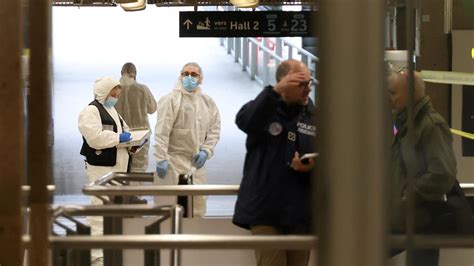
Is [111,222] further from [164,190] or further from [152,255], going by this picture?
[152,255]

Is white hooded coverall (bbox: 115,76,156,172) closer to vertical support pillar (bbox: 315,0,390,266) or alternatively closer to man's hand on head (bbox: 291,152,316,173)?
man's hand on head (bbox: 291,152,316,173)

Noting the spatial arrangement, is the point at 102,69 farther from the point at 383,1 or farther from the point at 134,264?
the point at 383,1

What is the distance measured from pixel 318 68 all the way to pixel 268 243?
4.07 feet

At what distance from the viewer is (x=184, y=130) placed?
7.38 m

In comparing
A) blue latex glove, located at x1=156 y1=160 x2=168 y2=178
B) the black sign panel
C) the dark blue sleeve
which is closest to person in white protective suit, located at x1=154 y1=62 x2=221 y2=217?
blue latex glove, located at x1=156 y1=160 x2=168 y2=178

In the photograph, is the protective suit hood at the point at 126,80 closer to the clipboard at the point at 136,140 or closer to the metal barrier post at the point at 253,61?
the clipboard at the point at 136,140

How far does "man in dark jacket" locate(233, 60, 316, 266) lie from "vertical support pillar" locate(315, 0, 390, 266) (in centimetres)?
289

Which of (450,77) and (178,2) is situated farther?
(178,2)

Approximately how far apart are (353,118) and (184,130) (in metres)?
6.28

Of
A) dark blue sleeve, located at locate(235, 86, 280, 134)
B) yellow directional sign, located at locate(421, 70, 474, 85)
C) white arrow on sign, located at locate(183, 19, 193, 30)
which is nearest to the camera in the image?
dark blue sleeve, located at locate(235, 86, 280, 134)

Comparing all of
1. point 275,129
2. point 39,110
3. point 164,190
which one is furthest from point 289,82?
point 39,110

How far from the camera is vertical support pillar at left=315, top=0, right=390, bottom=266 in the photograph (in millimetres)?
1109

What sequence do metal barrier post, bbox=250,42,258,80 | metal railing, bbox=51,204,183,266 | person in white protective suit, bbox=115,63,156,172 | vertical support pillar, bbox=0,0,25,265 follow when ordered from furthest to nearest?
metal barrier post, bbox=250,42,258,80
person in white protective suit, bbox=115,63,156,172
metal railing, bbox=51,204,183,266
vertical support pillar, bbox=0,0,25,265

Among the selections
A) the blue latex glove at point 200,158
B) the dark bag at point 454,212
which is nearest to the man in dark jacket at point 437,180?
the dark bag at point 454,212
